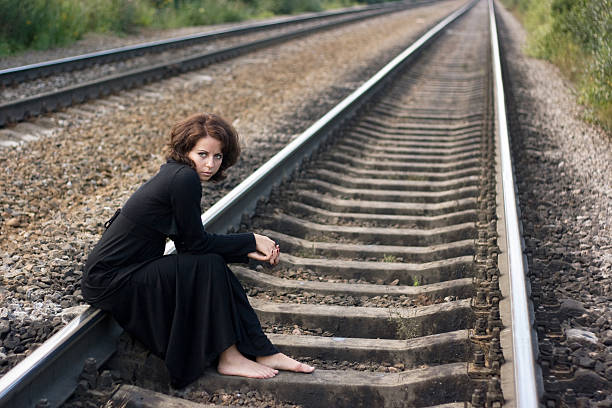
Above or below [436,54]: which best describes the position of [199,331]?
below

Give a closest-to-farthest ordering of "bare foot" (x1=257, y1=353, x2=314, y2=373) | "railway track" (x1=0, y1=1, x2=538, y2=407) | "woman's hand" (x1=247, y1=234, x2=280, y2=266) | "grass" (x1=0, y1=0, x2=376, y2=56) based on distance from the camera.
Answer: "railway track" (x1=0, y1=1, x2=538, y2=407)
"bare foot" (x1=257, y1=353, x2=314, y2=373)
"woman's hand" (x1=247, y1=234, x2=280, y2=266)
"grass" (x1=0, y1=0, x2=376, y2=56)

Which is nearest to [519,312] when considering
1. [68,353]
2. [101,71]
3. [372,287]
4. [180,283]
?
[372,287]

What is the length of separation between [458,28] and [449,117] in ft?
45.5

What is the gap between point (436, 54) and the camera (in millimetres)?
13984

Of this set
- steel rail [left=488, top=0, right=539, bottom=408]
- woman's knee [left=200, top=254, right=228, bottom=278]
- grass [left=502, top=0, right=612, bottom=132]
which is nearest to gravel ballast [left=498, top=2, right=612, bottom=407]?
steel rail [left=488, top=0, right=539, bottom=408]

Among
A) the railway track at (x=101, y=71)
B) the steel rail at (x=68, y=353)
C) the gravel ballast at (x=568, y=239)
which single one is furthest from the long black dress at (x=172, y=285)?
the railway track at (x=101, y=71)

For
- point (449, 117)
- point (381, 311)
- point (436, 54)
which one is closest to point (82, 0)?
point (436, 54)

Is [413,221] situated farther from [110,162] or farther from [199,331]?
[110,162]

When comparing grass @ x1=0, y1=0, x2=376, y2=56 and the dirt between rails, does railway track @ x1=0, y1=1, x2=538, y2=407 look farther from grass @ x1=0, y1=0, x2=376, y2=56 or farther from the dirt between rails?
grass @ x1=0, y1=0, x2=376, y2=56

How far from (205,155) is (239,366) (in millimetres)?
932

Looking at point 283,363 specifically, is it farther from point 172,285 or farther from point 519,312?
point 519,312

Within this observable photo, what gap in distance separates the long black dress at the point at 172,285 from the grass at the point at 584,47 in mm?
5953

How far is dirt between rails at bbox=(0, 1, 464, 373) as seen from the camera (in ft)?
11.5

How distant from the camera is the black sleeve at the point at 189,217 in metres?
2.95
